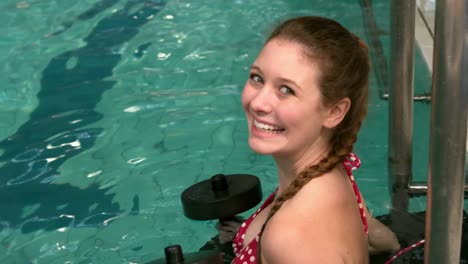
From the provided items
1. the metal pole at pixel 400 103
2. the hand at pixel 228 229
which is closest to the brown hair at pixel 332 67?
the metal pole at pixel 400 103

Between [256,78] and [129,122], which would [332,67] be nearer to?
[256,78]

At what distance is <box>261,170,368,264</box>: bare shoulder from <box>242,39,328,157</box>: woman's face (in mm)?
123

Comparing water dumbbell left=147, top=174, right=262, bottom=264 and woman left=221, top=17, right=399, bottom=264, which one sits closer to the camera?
woman left=221, top=17, right=399, bottom=264

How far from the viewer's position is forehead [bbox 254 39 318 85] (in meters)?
1.87

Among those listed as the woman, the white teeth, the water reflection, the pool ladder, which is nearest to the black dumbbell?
the woman

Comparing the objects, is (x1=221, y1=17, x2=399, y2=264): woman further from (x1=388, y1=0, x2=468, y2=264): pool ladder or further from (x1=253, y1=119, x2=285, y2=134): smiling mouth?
(x1=388, y1=0, x2=468, y2=264): pool ladder

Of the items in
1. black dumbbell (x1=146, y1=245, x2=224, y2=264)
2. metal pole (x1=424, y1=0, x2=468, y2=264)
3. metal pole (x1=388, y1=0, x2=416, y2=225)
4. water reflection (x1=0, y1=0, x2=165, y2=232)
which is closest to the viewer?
metal pole (x1=424, y1=0, x2=468, y2=264)

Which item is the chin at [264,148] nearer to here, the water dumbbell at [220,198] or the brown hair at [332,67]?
the brown hair at [332,67]

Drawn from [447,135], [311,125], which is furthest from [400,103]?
[447,135]

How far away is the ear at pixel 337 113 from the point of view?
1.94 metres

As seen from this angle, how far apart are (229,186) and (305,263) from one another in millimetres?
854

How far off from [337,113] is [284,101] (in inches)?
6.2

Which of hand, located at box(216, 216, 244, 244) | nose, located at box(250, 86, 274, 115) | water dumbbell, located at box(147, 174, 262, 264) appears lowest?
hand, located at box(216, 216, 244, 244)

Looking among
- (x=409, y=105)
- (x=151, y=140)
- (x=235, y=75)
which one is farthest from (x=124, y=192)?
(x=409, y=105)
